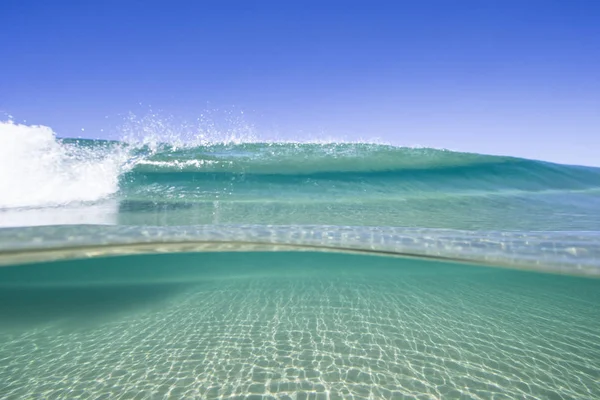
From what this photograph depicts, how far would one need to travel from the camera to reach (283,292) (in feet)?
14.4

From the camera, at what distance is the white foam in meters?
7.09

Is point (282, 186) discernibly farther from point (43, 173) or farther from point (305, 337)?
point (305, 337)

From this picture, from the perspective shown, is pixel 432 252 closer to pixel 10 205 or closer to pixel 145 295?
pixel 145 295

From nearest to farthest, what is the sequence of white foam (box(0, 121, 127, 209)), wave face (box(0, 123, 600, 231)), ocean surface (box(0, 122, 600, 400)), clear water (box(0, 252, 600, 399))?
clear water (box(0, 252, 600, 399)) → ocean surface (box(0, 122, 600, 400)) → wave face (box(0, 123, 600, 231)) → white foam (box(0, 121, 127, 209))

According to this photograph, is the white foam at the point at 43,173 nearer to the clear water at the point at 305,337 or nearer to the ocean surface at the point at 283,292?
the ocean surface at the point at 283,292

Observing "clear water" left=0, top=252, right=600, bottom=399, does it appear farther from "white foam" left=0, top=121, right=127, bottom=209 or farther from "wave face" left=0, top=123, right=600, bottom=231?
"white foam" left=0, top=121, right=127, bottom=209

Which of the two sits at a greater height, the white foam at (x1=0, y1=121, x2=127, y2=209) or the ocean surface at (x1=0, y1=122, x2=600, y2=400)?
the white foam at (x1=0, y1=121, x2=127, y2=209)

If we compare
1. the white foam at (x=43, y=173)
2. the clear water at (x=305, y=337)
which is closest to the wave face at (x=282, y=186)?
the white foam at (x=43, y=173)

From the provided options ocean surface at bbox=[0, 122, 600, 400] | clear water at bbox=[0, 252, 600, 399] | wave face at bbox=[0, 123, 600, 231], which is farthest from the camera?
wave face at bbox=[0, 123, 600, 231]

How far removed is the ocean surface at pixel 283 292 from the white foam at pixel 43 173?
5 centimetres

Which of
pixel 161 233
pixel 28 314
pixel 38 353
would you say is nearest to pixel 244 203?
pixel 161 233

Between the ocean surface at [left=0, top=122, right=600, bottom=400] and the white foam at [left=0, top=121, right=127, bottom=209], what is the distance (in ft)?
0.16

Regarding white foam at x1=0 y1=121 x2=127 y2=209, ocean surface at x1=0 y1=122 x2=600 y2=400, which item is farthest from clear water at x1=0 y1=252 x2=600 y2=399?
white foam at x1=0 y1=121 x2=127 y2=209

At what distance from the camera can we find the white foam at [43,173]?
7.09 m
